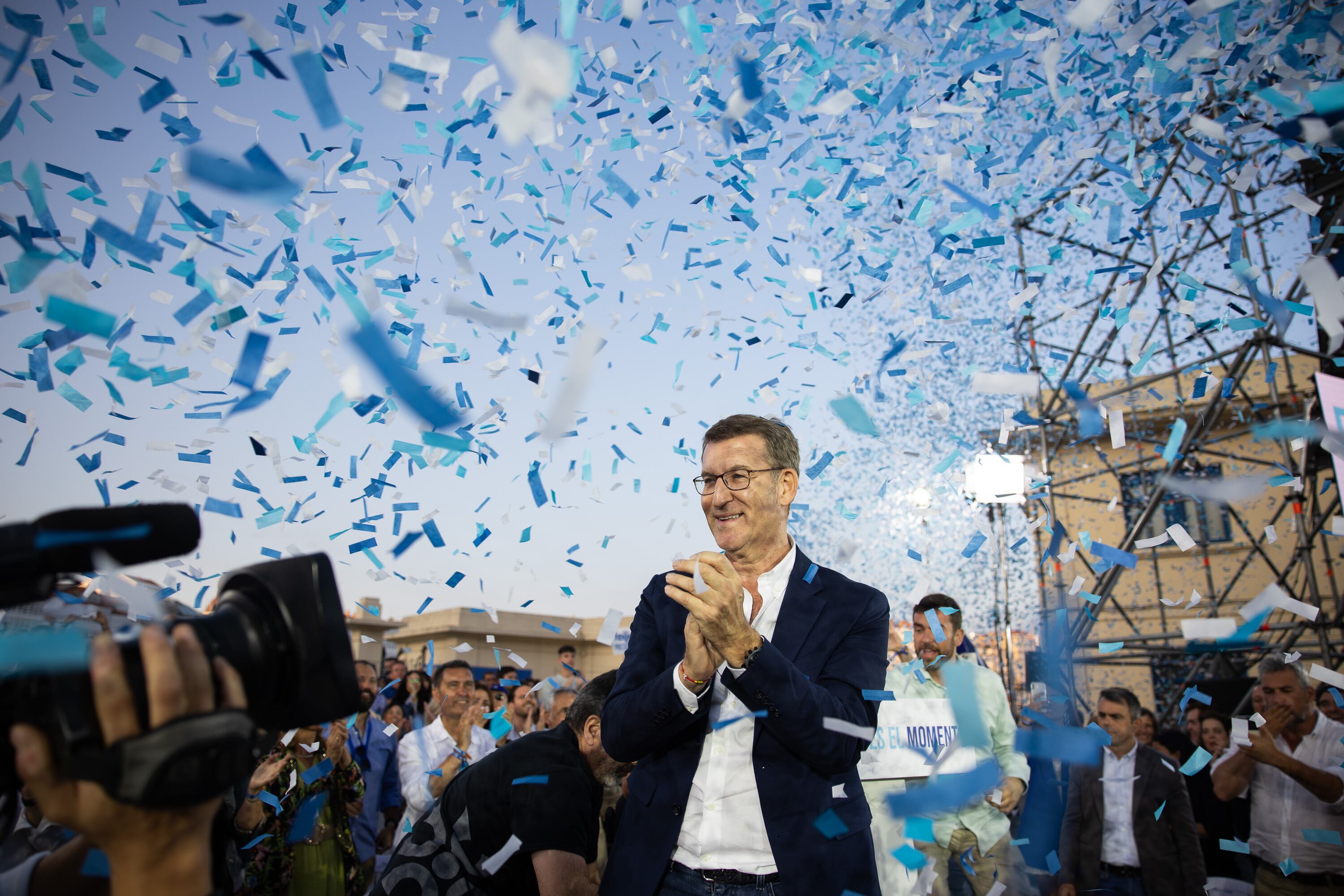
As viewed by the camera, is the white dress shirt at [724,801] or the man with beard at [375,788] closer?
the white dress shirt at [724,801]

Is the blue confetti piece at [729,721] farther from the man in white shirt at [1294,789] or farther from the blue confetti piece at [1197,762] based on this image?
the blue confetti piece at [1197,762]

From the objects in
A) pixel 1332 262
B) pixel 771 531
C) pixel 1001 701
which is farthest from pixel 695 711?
pixel 1332 262

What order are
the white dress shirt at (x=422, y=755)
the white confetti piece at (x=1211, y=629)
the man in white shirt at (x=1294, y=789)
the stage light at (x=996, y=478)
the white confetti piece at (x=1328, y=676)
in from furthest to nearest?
1. the stage light at (x=996, y=478)
2. the white dress shirt at (x=422, y=755)
3. the white confetti piece at (x=1328, y=676)
4. the man in white shirt at (x=1294, y=789)
5. the white confetti piece at (x=1211, y=629)

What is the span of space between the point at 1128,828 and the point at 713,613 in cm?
413

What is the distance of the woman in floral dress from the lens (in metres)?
4.02

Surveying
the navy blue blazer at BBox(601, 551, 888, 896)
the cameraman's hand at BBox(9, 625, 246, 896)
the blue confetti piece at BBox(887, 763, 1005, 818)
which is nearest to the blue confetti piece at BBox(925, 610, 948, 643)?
the blue confetti piece at BBox(887, 763, 1005, 818)

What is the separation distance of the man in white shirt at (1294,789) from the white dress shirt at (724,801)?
3.34 metres

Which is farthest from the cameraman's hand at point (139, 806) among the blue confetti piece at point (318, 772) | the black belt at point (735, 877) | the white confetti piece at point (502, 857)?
the blue confetti piece at point (318, 772)

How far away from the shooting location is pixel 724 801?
6.32 ft

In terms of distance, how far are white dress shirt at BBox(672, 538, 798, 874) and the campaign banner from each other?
8.13 feet

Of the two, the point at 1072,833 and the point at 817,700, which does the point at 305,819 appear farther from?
the point at 1072,833

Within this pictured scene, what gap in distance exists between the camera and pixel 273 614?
40.1 inches

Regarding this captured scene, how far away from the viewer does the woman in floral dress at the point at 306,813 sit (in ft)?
13.2

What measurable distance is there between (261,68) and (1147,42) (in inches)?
148
